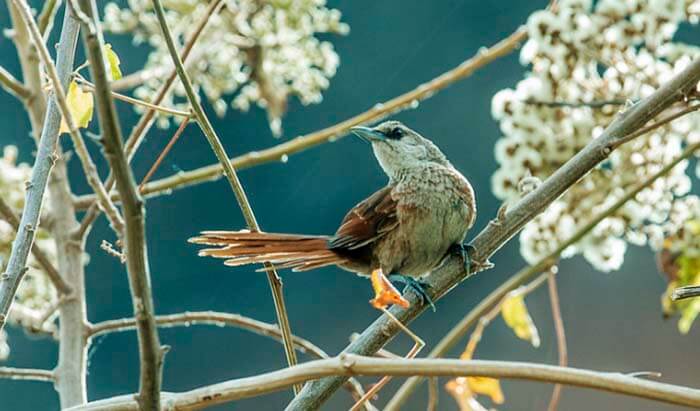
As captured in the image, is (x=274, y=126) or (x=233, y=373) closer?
(x=274, y=126)

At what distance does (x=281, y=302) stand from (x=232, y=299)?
4.07m

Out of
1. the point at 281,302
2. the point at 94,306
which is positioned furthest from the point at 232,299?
the point at 281,302

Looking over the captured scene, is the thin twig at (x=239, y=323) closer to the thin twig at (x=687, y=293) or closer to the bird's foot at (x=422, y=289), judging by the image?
the bird's foot at (x=422, y=289)

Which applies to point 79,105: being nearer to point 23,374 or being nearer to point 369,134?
point 23,374

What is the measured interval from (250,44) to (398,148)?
0.39m

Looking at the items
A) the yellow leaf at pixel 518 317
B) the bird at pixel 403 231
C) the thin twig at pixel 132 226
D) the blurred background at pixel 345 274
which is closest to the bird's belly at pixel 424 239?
the bird at pixel 403 231

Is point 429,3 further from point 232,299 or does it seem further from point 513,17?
point 232,299

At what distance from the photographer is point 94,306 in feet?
14.9

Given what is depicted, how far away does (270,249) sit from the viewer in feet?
4.79

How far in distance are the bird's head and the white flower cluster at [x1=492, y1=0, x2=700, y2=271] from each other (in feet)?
0.44

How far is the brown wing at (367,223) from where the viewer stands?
1689mm

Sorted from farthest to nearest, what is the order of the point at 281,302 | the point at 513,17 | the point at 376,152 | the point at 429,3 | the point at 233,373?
the point at 429,3 → the point at 513,17 → the point at 233,373 → the point at 376,152 → the point at 281,302

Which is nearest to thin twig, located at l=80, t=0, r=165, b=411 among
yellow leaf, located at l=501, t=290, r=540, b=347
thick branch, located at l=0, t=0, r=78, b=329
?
thick branch, located at l=0, t=0, r=78, b=329

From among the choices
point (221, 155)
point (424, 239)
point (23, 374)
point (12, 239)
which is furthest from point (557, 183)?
point (12, 239)
